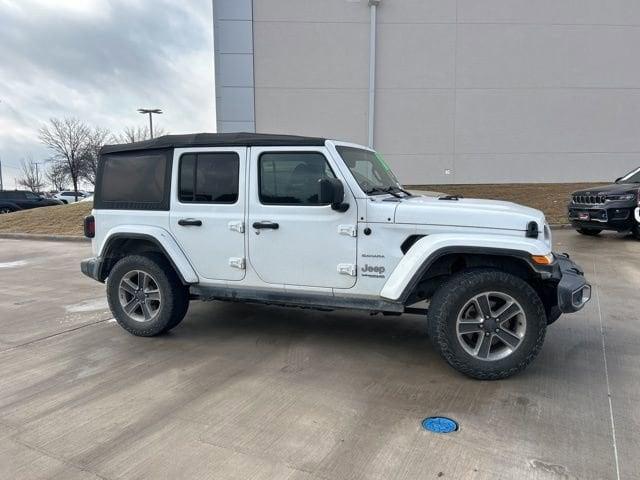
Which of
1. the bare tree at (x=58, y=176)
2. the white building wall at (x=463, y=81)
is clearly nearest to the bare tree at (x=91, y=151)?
the bare tree at (x=58, y=176)

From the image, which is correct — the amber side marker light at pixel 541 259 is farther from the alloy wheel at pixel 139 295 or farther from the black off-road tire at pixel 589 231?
the black off-road tire at pixel 589 231

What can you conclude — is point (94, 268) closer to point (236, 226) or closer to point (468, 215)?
point (236, 226)

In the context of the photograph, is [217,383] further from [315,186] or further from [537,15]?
[537,15]

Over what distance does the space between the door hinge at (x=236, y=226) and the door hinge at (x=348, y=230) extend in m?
0.98

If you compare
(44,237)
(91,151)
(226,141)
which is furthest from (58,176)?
(226,141)

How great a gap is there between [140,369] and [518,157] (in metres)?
20.3

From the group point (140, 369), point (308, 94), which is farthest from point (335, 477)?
point (308, 94)

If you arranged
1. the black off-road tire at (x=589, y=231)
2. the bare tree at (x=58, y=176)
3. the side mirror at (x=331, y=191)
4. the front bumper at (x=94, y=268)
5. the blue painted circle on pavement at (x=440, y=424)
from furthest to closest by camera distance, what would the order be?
1. the bare tree at (x=58, y=176)
2. the black off-road tire at (x=589, y=231)
3. the front bumper at (x=94, y=268)
4. the side mirror at (x=331, y=191)
5. the blue painted circle on pavement at (x=440, y=424)

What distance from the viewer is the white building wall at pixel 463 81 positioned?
20047 mm

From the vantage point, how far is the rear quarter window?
4883mm

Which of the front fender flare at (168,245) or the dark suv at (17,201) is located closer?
the front fender flare at (168,245)

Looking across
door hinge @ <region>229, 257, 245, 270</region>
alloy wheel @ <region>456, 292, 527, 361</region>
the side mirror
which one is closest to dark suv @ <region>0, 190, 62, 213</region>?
door hinge @ <region>229, 257, 245, 270</region>

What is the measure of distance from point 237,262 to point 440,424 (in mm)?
2351

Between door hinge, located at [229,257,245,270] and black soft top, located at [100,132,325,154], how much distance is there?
1087 millimetres
